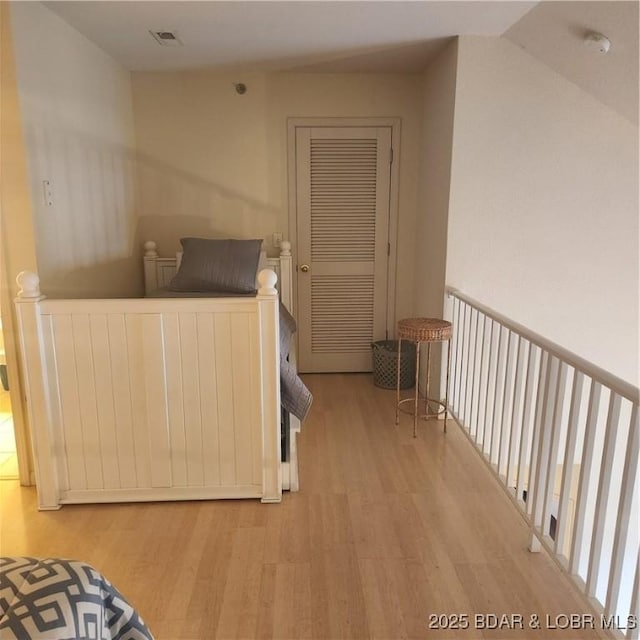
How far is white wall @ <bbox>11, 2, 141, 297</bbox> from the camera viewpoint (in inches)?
93.1

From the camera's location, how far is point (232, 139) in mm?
3922

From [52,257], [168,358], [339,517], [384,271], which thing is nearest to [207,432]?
[168,358]

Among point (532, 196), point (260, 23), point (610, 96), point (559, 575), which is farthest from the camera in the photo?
point (532, 196)

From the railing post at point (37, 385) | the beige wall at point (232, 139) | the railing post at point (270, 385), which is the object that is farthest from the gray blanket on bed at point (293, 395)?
the beige wall at point (232, 139)

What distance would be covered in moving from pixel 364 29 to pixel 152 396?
223cm

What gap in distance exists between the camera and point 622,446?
132 inches

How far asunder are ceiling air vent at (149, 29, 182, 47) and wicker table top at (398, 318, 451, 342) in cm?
212

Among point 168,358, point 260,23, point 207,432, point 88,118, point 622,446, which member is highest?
point 260,23

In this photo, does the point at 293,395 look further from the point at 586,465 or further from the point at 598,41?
the point at 598,41

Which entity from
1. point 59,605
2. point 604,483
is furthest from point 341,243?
point 59,605

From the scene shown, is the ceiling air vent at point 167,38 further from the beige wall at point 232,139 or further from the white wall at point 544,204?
the white wall at point 544,204

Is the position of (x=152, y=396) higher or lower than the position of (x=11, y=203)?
lower

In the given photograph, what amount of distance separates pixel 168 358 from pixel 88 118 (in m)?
1.66

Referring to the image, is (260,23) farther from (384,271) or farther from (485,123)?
(384,271)
